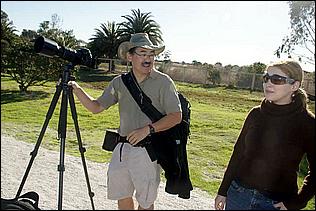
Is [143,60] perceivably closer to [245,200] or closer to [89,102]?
[89,102]

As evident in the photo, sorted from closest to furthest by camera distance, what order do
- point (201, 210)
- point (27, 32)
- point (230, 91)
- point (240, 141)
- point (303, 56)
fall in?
point (240, 141) < point (201, 210) < point (303, 56) < point (27, 32) < point (230, 91)

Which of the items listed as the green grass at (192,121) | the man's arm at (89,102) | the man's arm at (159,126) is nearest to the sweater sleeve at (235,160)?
the man's arm at (159,126)

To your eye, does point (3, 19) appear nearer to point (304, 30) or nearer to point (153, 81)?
point (153, 81)

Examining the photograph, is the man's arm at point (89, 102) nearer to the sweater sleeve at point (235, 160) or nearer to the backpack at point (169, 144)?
the backpack at point (169, 144)

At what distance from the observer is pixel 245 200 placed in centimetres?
127

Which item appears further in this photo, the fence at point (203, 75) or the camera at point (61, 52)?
the fence at point (203, 75)

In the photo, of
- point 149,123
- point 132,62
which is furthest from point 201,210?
point 132,62

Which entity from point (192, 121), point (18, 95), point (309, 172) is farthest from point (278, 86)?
point (18, 95)

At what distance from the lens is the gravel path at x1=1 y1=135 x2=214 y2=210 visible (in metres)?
1.96

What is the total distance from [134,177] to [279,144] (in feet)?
1.81

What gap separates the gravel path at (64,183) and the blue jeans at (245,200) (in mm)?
433

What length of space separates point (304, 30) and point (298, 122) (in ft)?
4.60

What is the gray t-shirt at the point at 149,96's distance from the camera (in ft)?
4.81

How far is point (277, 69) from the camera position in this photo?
121 centimetres
